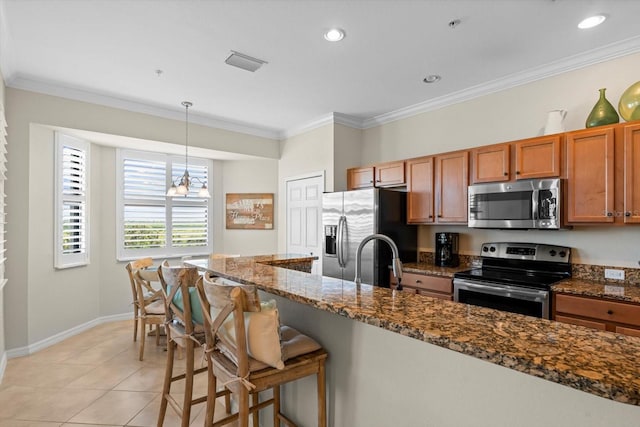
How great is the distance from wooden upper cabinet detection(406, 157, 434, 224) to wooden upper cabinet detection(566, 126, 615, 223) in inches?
49.5

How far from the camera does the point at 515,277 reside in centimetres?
284

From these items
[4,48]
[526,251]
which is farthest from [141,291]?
[526,251]

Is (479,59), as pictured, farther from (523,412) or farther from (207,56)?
(523,412)

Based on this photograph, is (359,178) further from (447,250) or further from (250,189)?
(250,189)

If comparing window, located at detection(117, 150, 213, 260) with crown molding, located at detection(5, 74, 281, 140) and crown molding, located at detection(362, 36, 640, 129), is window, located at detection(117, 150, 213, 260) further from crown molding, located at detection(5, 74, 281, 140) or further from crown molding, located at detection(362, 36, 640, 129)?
crown molding, located at detection(362, 36, 640, 129)

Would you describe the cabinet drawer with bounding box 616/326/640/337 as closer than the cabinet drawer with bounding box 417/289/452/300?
Yes

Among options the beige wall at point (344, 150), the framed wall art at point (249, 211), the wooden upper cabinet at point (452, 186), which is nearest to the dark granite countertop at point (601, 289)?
the wooden upper cabinet at point (452, 186)

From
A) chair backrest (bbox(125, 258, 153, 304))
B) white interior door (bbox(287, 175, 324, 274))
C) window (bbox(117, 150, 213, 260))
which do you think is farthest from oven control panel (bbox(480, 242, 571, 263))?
window (bbox(117, 150, 213, 260))

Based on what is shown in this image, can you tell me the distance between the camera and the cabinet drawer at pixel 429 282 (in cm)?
312

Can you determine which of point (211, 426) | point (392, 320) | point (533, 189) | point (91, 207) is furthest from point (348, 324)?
point (91, 207)

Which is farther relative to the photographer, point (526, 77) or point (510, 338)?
point (526, 77)

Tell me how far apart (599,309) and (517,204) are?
3.26ft

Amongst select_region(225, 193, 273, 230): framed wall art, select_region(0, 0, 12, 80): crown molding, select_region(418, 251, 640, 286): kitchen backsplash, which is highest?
select_region(0, 0, 12, 80): crown molding

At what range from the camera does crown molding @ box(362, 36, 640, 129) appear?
269 cm
